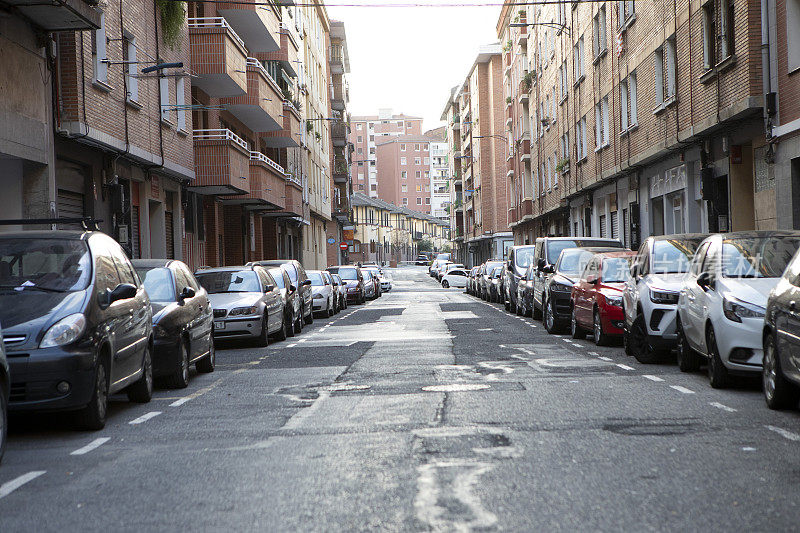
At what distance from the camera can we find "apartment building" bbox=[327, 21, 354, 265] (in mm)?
72750

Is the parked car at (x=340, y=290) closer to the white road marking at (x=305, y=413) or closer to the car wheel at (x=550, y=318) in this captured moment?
the car wheel at (x=550, y=318)

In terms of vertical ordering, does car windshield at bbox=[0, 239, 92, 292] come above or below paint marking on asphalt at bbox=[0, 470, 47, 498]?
above

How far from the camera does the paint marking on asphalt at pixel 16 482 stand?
5789 mm

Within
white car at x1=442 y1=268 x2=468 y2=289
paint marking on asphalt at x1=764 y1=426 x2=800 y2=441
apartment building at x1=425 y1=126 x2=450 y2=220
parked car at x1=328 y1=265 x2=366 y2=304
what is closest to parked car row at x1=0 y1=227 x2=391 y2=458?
paint marking on asphalt at x1=764 y1=426 x2=800 y2=441

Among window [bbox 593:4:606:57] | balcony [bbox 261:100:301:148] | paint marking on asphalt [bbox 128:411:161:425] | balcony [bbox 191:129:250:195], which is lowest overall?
paint marking on asphalt [bbox 128:411:161:425]

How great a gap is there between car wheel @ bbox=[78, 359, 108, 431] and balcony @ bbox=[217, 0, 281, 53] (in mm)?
21883

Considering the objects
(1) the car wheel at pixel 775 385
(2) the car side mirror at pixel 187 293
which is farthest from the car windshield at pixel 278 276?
(1) the car wheel at pixel 775 385

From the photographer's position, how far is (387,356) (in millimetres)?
14117

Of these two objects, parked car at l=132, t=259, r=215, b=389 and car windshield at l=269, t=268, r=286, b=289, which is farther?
car windshield at l=269, t=268, r=286, b=289

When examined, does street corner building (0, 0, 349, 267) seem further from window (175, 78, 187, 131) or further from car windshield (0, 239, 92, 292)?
car windshield (0, 239, 92, 292)

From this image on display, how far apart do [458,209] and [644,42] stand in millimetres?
76894

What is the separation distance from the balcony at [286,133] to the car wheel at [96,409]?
29371mm

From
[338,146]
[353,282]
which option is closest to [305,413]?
[353,282]

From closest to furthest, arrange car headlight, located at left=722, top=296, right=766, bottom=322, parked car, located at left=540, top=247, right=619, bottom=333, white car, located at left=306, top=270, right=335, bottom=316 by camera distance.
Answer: car headlight, located at left=722, top=296, right=766, bottom=322 < parked car, located at left=540, top=247, right=619, bottom=333 < white car, located at left=306, top=270, right=335, bottom=316
